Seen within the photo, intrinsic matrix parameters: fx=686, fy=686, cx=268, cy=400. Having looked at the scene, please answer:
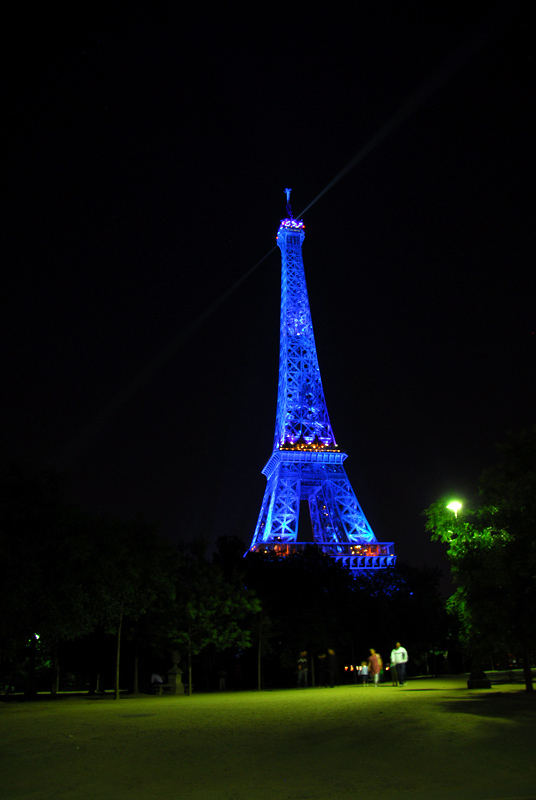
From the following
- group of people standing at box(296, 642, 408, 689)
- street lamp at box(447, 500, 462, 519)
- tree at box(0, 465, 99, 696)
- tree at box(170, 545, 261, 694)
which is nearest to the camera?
street lamp at box(447, 500, 462, 519)

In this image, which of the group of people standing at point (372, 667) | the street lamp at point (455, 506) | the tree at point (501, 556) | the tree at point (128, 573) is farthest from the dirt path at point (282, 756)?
the group of people standing at point (372, 667)

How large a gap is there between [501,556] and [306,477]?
54016 millimetres

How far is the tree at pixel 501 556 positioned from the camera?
666 inches

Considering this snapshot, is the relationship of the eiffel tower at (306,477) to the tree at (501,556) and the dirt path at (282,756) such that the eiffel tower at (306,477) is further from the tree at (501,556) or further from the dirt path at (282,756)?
the dirt path at (282,756)

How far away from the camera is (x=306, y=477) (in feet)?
232

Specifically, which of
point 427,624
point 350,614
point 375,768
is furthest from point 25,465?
point 427,624

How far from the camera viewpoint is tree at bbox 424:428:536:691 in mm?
16906

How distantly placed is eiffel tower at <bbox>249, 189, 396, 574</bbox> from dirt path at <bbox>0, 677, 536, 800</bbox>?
4634 centimetres

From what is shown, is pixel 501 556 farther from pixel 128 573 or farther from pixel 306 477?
pixel 306 477

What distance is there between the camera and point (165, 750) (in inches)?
406

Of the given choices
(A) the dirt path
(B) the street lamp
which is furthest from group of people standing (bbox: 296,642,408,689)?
(A) the dirt path

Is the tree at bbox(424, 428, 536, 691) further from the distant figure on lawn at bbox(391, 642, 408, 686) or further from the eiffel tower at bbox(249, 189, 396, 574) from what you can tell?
the eiffel tower at bbox(249, 189, 396, 574)

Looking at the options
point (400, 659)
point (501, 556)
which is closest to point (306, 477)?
point (400, 659)

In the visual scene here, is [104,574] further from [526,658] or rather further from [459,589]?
[526,658]
